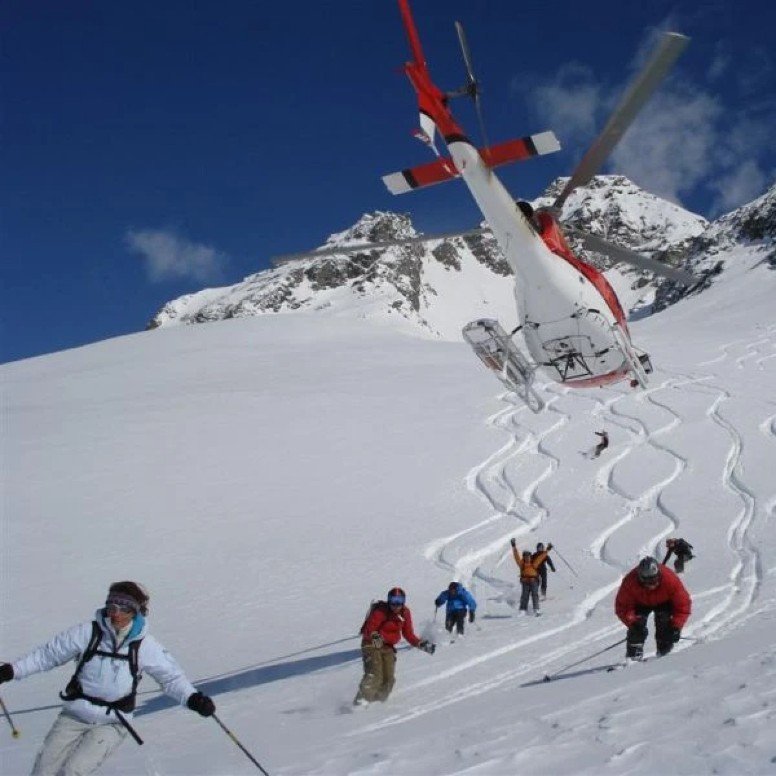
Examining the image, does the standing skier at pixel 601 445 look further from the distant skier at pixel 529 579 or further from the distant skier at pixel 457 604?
the distant skier at pixel 457 604

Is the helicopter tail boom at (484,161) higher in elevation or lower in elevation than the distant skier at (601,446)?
higher

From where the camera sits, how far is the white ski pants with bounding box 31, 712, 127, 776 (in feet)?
14.2

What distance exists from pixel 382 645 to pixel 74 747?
159 inches

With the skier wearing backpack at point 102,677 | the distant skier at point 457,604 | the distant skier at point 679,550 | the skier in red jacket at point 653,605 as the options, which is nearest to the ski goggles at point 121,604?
the skier wearing backpack at point 102,677

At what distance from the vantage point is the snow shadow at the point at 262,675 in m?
9.76

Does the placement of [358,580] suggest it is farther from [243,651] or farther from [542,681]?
[542,681]

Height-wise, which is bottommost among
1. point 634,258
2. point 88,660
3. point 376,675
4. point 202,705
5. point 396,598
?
point 376,675

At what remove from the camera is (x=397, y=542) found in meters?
17.1

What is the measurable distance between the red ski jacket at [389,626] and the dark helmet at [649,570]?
Answer: 8.02ft

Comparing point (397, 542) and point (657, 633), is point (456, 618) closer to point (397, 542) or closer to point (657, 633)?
point (657, 633)

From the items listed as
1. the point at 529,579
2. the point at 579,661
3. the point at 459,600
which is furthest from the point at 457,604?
the point at 579,661

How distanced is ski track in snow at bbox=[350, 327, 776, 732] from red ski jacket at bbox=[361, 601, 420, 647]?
66 centimetres

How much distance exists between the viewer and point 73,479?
21.8 m

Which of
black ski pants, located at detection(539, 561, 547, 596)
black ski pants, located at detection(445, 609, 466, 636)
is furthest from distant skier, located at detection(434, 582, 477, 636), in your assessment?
black ski pants, located at detection(539, 561, 547, 596)
